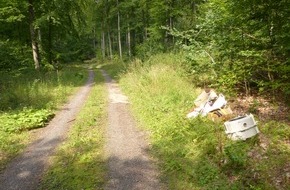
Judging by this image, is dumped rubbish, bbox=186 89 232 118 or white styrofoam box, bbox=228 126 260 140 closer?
white styrofoam box, bbox=228 126 260 140

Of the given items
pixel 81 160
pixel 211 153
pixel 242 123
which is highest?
pixel 242 123

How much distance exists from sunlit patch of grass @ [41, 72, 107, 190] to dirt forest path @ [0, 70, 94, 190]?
0.69 ft

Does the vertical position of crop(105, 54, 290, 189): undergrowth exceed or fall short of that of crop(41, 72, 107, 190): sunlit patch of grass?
it exceeds it

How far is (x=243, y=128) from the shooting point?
5680 millimetres

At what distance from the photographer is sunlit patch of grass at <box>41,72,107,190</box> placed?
16.6 feet

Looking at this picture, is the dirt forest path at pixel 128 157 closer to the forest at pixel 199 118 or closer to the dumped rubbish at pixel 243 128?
the forest at pixel 199 118

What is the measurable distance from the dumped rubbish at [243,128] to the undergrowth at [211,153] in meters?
0.13

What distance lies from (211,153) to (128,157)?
71.3 inches

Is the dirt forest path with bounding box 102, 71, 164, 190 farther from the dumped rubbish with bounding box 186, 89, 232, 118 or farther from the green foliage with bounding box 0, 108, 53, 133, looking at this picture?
the green foliage with bounding box 0, 108, 53, 133

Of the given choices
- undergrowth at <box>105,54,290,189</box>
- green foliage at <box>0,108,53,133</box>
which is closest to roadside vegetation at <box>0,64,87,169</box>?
green foliage at <box>0,108,53,133</box>

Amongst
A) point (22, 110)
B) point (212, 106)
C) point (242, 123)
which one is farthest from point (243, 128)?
point (22, 110)

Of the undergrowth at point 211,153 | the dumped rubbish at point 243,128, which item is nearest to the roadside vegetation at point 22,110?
the undergrowth at point 211,153

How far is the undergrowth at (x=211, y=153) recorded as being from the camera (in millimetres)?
4680

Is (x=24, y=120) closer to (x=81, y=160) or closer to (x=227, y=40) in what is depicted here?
(x=81, y=160)
